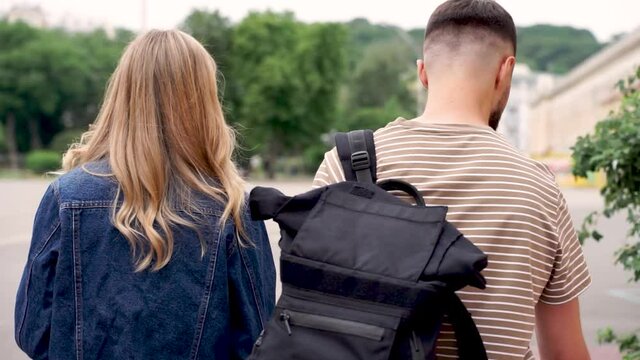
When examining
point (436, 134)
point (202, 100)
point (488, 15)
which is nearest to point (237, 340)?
point (202, 100)

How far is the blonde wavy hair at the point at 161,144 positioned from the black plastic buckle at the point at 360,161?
0.58m

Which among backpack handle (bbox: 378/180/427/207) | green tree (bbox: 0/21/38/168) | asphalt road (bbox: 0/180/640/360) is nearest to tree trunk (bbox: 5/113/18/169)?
green tree (bbox: 0/21/38/168)

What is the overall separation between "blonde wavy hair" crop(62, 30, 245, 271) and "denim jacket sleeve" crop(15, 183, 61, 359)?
0.58ft

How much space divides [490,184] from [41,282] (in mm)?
1268

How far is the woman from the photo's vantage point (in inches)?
91.7

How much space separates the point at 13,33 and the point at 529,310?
3663 inches

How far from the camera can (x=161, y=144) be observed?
2426 millimetres

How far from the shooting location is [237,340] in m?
2.46

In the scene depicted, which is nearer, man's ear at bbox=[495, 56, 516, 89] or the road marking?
man's ear at bbox=[495, 56, 516, 89]

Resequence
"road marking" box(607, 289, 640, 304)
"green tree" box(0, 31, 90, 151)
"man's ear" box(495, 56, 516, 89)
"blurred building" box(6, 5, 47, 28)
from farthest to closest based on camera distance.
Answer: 1. "blurred building" box(6, 5, 47, 28)
2. "green tree" box(0, 31, 90, 151)
3. "road marking" box(607, 289, 640, 304)
4. "man's ear" box(495, 56, 516, 89)

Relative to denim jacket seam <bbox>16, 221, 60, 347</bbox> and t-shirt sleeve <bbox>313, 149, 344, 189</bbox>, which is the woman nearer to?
denim jacket seam <bbox>16, 221, 60, 347</bbox>

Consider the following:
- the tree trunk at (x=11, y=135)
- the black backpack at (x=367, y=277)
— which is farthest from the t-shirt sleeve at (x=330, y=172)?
the tree trunk at (x=11, y=135)

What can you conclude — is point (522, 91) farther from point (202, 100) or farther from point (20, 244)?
point (202, 100)

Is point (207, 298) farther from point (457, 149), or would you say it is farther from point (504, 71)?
point (504, 71)
